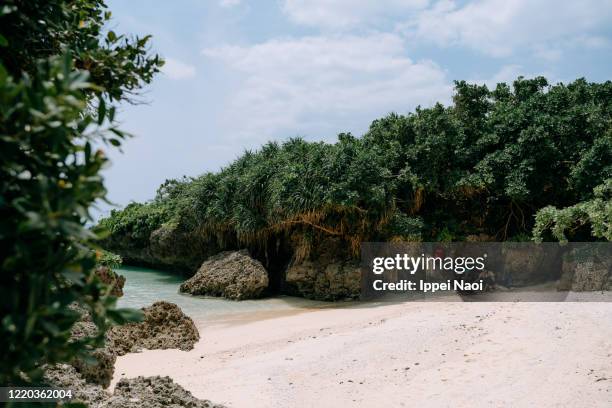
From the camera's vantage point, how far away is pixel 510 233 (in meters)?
16.4

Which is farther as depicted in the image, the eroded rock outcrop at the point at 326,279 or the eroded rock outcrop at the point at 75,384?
the eroded rock outcrop at the point at 326,279

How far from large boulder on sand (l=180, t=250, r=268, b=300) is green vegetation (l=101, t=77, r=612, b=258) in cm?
82

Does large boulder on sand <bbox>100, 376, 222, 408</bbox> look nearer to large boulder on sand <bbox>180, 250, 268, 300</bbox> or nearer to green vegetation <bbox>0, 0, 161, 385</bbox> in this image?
green vegetation <bbox>0, 0, 161, 385</bbox>

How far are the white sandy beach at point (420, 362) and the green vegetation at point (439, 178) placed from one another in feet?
14.7

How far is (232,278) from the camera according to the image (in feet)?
49.2

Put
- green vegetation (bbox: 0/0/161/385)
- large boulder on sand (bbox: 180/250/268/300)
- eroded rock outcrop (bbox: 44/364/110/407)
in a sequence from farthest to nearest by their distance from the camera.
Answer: large boulder on sand (bbox: 180/250/268/300) → eroded rock outcrop (bbox: 44/364/110/407) → green vegetation (bbox: 0/0/161/385)

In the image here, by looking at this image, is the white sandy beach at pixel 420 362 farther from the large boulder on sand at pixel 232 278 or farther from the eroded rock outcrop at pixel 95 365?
the large boulder on sand at pixel 232 278

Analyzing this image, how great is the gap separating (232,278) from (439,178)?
5957mm

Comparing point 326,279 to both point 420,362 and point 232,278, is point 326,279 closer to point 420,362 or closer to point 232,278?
point 232,278

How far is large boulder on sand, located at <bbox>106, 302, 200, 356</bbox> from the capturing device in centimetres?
898

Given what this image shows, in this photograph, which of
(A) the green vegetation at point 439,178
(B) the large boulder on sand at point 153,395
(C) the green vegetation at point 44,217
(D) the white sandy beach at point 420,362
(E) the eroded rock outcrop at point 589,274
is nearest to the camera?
(C) the green vegetation at point 44,217

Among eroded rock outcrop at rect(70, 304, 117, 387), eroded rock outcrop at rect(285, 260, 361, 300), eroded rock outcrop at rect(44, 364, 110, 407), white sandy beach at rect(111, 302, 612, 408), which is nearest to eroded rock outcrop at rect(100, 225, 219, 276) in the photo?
eroded rock outcrop at rect(285, 260, 361, 300)

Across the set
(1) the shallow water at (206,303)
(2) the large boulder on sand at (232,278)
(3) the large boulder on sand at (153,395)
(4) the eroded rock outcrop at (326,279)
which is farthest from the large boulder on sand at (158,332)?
(4) the eroded rock outcrop at (326,279)

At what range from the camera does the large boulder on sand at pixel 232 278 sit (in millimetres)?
14812
